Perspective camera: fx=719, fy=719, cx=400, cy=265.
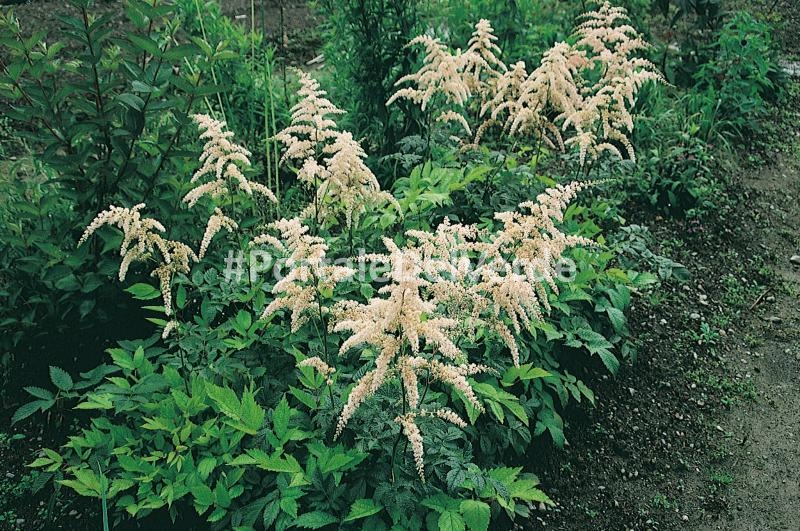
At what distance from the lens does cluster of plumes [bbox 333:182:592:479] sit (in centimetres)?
221

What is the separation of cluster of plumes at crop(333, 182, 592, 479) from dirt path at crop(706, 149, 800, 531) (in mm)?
1531

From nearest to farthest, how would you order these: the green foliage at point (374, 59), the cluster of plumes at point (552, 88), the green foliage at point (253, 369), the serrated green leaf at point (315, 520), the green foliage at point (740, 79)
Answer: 1. the serrated green leaf at point (315, 520)
2. the green foliage at point (253, 369)
3. the cluster of plumes at point (552, 88)
4. the green foliage at point (374, 59)
5. the green foliage at point (740, 79)

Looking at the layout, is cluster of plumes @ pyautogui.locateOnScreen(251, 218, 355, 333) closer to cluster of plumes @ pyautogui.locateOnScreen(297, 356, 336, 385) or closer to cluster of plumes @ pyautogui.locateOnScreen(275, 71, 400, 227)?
cluster of plumes @ pyautogui.locateOnScreen(297, 356, 336, 385)

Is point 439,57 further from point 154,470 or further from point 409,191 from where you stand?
point 154,470

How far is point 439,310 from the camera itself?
9.24 ft

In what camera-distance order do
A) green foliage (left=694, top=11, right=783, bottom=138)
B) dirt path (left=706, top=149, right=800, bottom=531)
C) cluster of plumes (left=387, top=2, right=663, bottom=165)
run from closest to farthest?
dirt path (left=706, top=149, right=800, bottom=531)
cluster of plumes (left=387, top=2, right=663, bottom=165)
green foliage (left=694, top=11, right=783, bottom=138)

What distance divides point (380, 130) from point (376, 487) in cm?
277

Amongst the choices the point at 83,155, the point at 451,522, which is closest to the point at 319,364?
the point at 451,522

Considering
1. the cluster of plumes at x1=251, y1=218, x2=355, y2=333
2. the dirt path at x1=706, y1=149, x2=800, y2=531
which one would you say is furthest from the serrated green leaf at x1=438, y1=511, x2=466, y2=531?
the dirt path at x1=706, y1=149, x2=800, y2=531

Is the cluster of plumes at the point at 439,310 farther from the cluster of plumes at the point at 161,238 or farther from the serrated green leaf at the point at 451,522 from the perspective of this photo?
the cluster of plumes at the point at 161,238

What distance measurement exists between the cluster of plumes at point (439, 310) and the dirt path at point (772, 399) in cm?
153

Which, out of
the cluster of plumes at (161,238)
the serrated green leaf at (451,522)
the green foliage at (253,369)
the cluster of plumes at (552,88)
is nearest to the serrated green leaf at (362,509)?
the green foliage at (253,369)

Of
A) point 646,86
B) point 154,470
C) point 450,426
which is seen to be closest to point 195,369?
point 154,470

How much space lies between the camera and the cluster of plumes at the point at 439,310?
2.21m
